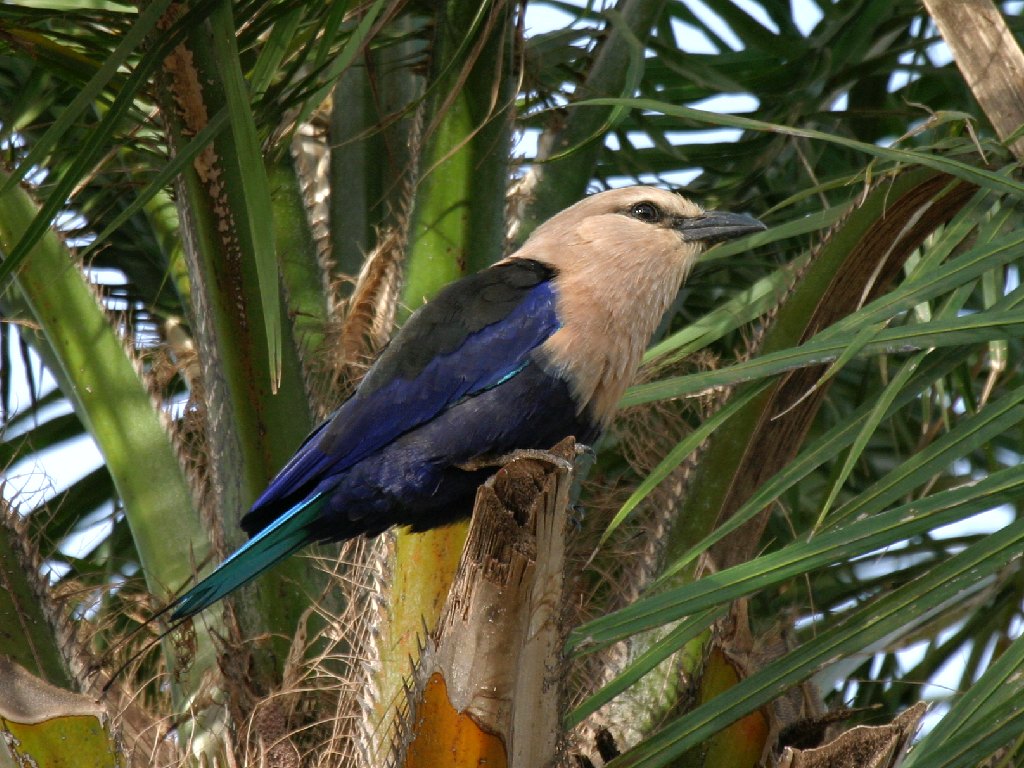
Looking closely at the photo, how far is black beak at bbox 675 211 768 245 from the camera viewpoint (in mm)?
3820

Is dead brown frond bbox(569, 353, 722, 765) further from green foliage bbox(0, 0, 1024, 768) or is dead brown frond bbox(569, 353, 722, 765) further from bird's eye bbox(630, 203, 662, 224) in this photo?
bird's eye bbox(630, 203, 662, 224)

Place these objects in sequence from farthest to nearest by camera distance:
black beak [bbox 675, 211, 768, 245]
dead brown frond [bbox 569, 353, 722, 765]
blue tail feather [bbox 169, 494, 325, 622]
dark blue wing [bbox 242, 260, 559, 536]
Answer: black beak [bbox 675, 211, 768, 245] < dark blue wing [bbox 242, 260, 559, 536] < dead brown frond [bbox 569, 353, 722, 765] < blue tail feather [bbox 169, 494, 325, 622]

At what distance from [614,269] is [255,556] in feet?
4.01

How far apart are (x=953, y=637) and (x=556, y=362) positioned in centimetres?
185

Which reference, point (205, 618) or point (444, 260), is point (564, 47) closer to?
point (444, 260)

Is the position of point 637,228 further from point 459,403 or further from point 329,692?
point 329,692

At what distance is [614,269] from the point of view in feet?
Answer: 11.8

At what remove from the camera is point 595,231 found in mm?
3703

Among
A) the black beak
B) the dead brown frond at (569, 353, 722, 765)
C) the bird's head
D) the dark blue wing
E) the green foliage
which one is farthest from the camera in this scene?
the black beak

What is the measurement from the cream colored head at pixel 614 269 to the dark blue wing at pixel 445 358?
8 centimetres

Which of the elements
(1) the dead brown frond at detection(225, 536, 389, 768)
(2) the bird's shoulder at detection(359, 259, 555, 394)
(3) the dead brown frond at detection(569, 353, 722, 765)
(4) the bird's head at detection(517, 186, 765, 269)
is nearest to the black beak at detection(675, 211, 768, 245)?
(4) the bird's head at detection(517, 186, 765, 269)

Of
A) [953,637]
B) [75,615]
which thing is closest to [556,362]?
[75,615]

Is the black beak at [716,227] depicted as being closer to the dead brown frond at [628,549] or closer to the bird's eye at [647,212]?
the bird's eye at [647,212]

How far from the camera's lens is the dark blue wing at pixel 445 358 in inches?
130
